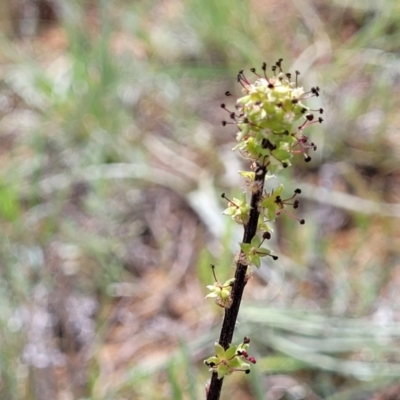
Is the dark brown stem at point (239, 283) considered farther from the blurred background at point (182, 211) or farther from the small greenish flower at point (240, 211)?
the blurred background at point (182, 211)

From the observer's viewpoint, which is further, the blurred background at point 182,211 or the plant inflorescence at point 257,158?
the blurred background at point 182,211

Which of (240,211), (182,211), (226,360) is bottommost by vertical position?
(226,360)

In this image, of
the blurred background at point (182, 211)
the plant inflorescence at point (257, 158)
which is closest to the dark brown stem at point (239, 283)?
the plant inflorescence at point (257, 158)

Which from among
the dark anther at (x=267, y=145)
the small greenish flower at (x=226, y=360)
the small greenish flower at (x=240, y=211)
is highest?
the dark anther at (x=267, y=145)

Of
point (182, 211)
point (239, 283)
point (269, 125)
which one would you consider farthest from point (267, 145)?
point (182, 211)

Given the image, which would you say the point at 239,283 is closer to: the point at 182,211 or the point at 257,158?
the point at 257,158

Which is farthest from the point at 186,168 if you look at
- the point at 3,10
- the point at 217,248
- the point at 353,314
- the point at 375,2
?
the point at 3,10

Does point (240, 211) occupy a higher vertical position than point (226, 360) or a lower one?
higher
